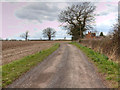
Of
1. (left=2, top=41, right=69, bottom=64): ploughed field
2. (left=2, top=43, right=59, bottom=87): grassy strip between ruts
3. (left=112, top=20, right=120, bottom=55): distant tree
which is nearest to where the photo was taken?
(left=2, top=43, right=59, bottom=87): grassy strip between ruts

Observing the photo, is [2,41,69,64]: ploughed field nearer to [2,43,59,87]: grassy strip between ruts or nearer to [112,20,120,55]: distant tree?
[2,43,59,87]: grassy strip between ruts

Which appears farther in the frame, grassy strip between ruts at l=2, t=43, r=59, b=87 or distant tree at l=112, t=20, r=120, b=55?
distant tree at l=112, t=20, r=120, b=55

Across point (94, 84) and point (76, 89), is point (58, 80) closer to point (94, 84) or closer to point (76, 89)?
point (76, 89)

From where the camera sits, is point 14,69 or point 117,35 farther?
point 117,35

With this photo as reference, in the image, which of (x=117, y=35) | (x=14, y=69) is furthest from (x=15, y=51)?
(x=117, y=35)

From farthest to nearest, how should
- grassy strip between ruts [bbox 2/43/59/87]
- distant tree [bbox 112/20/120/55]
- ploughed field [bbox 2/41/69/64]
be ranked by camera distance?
ploughed field [bbox 2/41/69/64], distant tree [bbox 112/20/120/55], grassy strip between ruts [bbox 2/43/59/87]

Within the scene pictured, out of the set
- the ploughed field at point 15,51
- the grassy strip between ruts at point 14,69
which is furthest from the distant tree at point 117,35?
the ploughed field at point 15,51

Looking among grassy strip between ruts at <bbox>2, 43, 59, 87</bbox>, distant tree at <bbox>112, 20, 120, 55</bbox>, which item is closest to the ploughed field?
grassy strip between ruts at <bbox>2, 43, 59, 87</bbox>

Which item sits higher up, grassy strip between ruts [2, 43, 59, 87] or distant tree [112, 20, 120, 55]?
distant tree [112, 20, 120, 55]

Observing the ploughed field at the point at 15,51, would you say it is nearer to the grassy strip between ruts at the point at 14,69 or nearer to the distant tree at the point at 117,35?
the grassy strip between ruts at the point at 14,69

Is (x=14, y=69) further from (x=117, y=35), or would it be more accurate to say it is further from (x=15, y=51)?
(x=15, y=51)

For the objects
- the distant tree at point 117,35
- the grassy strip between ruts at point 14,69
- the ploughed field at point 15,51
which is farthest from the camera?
the ploughed field at point 15,51

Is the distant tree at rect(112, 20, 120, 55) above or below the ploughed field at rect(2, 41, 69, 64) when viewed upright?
above

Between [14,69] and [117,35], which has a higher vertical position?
[117,35]
